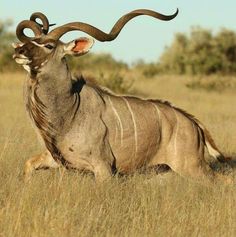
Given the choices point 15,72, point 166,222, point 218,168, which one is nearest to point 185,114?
point 218,168

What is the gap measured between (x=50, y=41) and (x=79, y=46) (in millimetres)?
311

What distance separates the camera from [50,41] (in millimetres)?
6051

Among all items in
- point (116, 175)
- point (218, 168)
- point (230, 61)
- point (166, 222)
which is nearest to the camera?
point (166, 222)

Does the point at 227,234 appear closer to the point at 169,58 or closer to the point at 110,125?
the point at 110,125

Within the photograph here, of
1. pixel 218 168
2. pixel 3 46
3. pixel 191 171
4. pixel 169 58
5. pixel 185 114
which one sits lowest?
pixel 169 58

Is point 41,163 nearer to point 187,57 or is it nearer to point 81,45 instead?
point 81,45

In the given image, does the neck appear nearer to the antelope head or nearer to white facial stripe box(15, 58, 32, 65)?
the antelope head

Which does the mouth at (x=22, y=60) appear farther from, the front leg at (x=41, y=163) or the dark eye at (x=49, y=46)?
the front leg at (x=41, y=163)

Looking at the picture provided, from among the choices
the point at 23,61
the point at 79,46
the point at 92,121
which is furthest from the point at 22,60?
the point at 92,121

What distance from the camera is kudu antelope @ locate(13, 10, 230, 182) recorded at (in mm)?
6086

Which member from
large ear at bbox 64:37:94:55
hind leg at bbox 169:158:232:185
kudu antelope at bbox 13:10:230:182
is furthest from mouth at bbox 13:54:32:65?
hind leg at bbox 169:158:232:185

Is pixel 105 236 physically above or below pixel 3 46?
above

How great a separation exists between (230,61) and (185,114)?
1107 inches

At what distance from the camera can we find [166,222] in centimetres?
494
